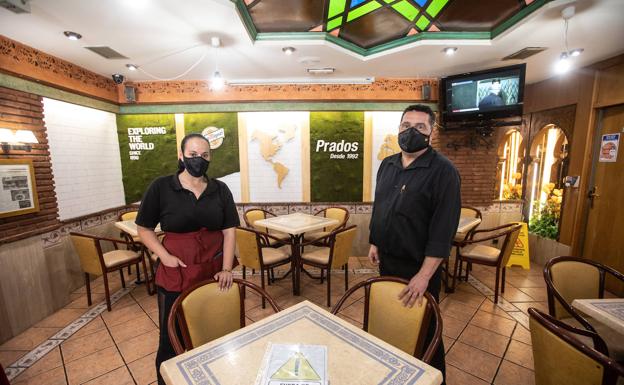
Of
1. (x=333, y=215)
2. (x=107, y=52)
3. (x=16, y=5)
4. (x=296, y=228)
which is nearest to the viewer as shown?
(x=16, y=5)

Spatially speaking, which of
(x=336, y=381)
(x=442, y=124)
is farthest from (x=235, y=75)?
(x=336, y=381)

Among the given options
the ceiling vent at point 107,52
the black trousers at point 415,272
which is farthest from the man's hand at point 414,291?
the ceiling vent at point 107,52

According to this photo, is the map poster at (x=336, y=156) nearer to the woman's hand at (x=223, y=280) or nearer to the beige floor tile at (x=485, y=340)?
the beige floor tile at (x=485, y=340)

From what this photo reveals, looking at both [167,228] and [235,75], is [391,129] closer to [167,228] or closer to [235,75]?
[235,75]

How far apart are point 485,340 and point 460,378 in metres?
0.68

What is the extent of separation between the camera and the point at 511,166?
19.3 ft

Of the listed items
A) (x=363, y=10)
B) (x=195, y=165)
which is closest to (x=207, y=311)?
(x=195, y=165)

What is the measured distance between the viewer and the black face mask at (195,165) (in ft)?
5.99

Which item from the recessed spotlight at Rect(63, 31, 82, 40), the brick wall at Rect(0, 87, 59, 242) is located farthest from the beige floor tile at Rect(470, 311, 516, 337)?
the recessed spotlight at Rect(63, 31, 82, 40)

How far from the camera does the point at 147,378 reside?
2.19 m

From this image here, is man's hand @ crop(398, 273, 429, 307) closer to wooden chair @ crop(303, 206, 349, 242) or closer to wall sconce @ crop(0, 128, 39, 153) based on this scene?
wooden chair @ crop(303, 206, 349, 242)

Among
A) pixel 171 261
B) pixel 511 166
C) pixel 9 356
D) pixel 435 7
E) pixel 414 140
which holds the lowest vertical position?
pixel 9 356

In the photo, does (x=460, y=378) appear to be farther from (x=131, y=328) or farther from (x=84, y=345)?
(x=84, y=345)

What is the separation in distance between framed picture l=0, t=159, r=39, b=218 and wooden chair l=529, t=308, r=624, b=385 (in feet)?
14.4
